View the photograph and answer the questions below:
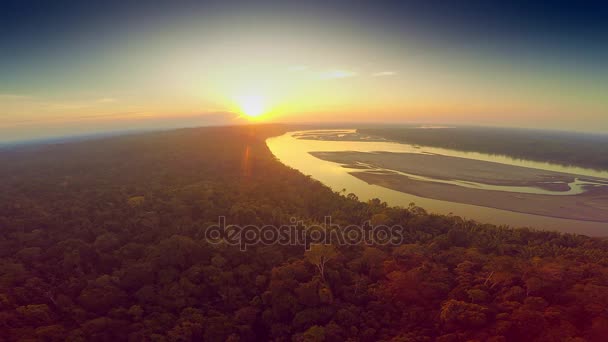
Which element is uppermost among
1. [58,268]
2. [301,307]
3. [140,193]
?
[140,193]

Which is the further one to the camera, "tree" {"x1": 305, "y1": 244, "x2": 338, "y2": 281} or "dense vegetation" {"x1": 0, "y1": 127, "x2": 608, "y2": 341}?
"tree" {"x1": 305, "y1": 244, "x2": 338, "y2": 281}

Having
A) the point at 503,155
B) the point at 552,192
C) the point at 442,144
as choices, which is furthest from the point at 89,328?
the point at 442,144

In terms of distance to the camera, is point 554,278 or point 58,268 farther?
point 58,268

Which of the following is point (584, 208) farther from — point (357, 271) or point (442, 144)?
point (442, 144)

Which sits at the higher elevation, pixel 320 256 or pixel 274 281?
pixel 320 256

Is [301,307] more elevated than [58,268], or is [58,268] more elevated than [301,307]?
[58,268]

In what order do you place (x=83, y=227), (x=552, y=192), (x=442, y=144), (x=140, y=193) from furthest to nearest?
(x=442, y=144)
(x=552, y=192)
(x=140, y=193)
(x=83, y=227)

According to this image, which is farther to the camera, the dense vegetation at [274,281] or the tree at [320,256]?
the tree at [320,256]

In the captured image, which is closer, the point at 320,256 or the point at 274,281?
the point at 274,281
